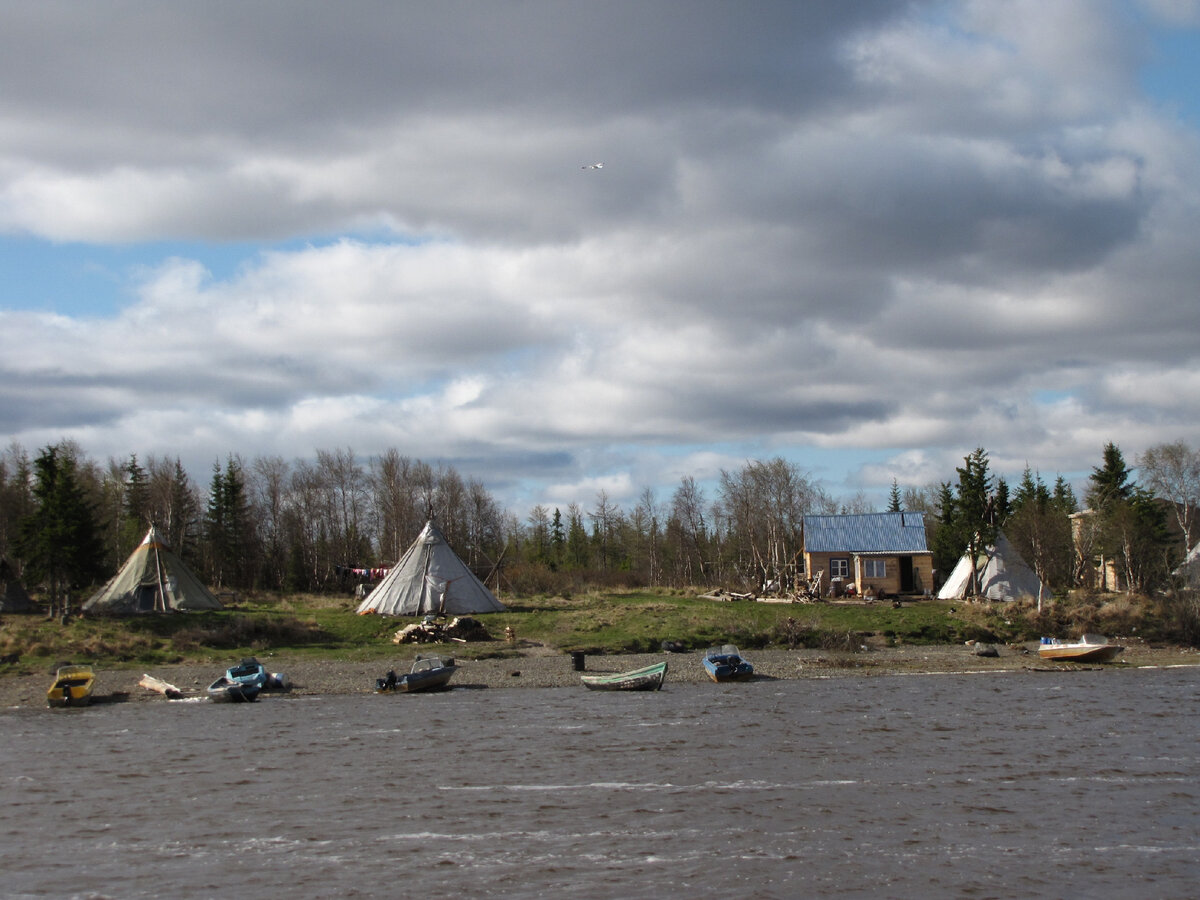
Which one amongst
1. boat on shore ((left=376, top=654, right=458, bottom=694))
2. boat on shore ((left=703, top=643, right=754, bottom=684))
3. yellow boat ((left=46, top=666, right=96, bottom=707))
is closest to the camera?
yellow boat ((left=46, top=666, right=96, bottom=707))

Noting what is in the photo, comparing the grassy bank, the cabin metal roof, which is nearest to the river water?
the grassy bank

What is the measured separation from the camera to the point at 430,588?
55750 millimetres

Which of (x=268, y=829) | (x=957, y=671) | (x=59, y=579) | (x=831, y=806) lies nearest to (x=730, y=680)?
(x=957, y=671)

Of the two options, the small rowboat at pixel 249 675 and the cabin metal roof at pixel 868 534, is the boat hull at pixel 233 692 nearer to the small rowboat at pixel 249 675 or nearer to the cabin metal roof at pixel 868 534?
the small rowboat at pixel 249 675

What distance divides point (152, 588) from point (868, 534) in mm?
43129

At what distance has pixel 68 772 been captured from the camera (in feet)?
82.9

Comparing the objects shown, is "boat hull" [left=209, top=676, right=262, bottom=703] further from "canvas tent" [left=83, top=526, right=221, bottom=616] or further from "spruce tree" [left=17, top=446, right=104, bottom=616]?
"spruce tree" [left=17, top=446, right=104, bottom=616]

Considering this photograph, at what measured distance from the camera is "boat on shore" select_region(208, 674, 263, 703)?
3631 cm

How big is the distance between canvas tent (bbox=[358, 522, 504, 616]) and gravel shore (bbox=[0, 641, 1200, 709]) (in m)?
7.79

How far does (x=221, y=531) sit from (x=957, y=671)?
6667 centimetres

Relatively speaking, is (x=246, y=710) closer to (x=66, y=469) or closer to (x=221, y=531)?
(x=66, y=469)

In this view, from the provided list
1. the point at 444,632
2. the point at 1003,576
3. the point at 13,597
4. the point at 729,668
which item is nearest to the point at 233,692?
the point at 444,632

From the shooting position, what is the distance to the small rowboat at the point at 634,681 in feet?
125

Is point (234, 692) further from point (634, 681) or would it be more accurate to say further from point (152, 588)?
point (152, 588)
